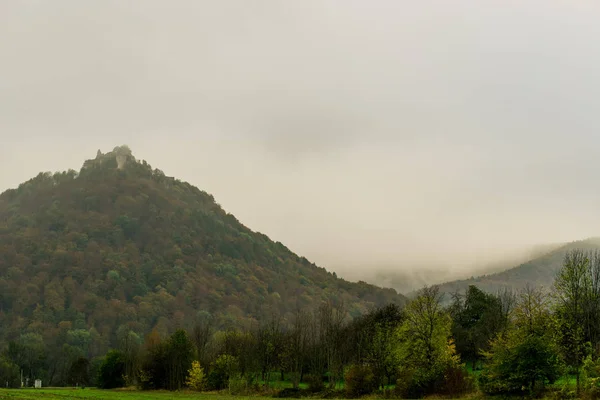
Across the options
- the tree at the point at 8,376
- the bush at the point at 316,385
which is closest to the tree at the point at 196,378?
the bush at the point at 316,385

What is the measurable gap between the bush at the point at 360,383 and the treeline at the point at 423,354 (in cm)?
14

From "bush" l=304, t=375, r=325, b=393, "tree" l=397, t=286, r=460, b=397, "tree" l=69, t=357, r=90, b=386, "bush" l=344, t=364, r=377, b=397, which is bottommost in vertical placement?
"tree" l=69, t=357, r=90, b=386

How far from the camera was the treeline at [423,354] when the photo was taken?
6019 centimetres

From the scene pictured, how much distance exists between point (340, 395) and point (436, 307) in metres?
19.5

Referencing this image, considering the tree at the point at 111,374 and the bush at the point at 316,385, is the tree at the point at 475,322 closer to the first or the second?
the bush at the point at 316,385

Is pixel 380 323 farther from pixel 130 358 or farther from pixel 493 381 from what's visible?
pixel 130 358

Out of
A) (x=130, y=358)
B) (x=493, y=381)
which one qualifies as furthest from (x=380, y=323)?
(x=130, y=358)

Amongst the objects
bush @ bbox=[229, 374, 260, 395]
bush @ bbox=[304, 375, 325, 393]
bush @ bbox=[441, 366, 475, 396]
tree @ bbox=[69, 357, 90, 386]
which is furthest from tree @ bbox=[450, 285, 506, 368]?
tree @ bbox=[69, 357, 90, 386]

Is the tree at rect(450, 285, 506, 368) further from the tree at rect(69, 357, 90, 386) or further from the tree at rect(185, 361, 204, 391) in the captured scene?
the tree at rect(69, 357, 90, 386)

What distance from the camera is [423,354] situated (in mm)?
75438

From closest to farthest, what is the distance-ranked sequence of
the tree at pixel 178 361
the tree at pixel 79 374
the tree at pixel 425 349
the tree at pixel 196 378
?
the tree at pixel 425 349 < the tree at pixel 196 378 < the tree at pixel 178 361 < the tree at pixel 79 374

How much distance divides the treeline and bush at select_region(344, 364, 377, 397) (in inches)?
5.6

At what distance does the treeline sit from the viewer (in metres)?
60.2

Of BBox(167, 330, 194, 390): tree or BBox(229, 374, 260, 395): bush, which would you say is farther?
BBox(167, 330, 194, 390): tree
